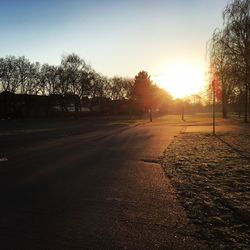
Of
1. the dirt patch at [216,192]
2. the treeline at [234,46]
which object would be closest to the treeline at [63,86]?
the treeline at [234,46]

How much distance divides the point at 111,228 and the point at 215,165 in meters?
7.43

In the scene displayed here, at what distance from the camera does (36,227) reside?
644 cm

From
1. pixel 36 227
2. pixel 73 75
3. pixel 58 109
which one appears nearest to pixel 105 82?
pixel 58 109

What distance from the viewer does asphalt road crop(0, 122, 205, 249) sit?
5.82 m

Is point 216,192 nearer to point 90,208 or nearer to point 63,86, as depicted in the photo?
point 90,208

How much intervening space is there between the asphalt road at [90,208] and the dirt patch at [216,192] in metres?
0.26

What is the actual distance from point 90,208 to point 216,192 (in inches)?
109

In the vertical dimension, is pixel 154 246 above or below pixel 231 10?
below

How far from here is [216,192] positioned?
9.05 metres

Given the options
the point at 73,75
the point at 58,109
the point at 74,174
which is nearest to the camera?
the point at 74,174

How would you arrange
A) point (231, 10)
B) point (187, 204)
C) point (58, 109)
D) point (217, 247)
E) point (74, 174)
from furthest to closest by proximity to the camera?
point (58, 109) < point (231, 10) < point (74, 174) < point (187, 204) < point (217, 247)

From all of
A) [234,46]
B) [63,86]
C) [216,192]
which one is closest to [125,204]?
[216,192]

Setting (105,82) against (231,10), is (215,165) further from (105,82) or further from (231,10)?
(105,82)

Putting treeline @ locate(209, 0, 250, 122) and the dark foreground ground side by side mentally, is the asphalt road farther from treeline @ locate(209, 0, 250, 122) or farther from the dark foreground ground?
treeline @ locate(209, 0, 250, 122)
